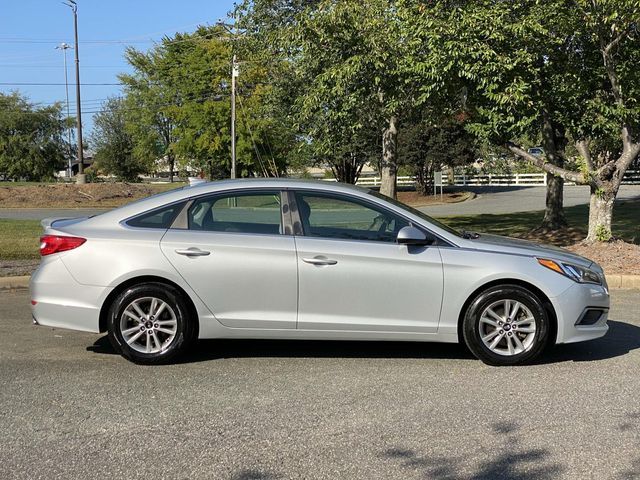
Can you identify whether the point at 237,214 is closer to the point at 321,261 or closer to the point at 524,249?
the point at 321,261

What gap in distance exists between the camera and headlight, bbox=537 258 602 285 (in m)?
5.44

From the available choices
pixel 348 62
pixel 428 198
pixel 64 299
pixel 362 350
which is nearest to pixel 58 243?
pixel 64 299

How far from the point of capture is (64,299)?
5469 mm

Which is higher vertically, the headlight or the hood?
the hood

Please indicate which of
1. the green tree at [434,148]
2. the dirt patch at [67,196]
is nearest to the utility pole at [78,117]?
the dirt patch at [67,196]

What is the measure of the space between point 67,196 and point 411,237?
101 feet

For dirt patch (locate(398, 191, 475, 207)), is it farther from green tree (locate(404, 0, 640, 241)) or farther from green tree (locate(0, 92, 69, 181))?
green tree (locate(0, 92, 69, 181))

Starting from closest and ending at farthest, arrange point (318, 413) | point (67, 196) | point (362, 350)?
point (318, 413) < point (362, 350) < point (67, 196)

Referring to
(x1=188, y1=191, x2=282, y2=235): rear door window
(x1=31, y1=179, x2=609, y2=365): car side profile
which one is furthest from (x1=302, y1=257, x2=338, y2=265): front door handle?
(x1=188, y1=191, x2=282, y2=235): rear door window

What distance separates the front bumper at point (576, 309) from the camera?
5.37 meters

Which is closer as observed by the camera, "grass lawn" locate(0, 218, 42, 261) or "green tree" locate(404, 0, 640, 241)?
"green tree" locate(404, 0, 640, 241)

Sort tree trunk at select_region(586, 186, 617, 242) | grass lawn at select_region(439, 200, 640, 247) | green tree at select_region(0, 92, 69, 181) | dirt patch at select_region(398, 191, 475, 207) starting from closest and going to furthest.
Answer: tree trunk at select_region(586, 186, 617, 242), grass lawn at select_region(439, 200, 640, 247), dirt patch at select_region(398, 191, 475, 207), green tree at select_region(0, 92, 69, 181)

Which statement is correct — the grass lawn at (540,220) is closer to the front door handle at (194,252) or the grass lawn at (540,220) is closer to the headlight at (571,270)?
the headlight at (571,270)

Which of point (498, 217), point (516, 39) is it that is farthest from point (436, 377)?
point (498, 217)
